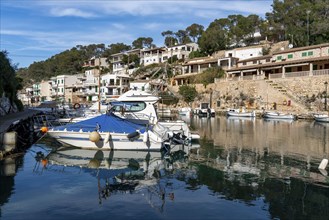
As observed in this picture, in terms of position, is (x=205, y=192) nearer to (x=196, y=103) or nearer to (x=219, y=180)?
(x=219, y=180)

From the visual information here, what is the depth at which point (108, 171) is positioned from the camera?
1670 centimetres

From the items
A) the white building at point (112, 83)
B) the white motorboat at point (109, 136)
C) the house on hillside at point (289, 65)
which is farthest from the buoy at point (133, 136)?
the white building at point (112, 83)

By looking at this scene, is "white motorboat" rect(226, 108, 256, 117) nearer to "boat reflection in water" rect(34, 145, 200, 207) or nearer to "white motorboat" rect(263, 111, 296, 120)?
"white motorboat" rect(263, 111, 296, 120)

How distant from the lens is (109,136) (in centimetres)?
2050

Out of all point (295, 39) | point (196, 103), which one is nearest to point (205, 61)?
point (196, 103)

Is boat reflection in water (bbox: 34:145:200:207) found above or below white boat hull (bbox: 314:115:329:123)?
below

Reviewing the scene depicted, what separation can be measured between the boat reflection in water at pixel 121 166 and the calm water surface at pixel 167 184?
0.12 feet

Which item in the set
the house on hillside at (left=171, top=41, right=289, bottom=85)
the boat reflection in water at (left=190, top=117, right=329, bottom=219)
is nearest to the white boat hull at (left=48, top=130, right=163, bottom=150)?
the boat reflection in water at (left=190, top=117, right=329, bottom=219)

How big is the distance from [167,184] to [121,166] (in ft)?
13.7

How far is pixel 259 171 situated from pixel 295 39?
59.9 metres

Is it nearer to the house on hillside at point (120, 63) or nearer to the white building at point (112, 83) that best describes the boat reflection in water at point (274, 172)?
the white building at point (112, 83)

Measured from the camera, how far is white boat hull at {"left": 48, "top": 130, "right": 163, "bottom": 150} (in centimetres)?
2056

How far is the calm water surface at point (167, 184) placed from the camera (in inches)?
436

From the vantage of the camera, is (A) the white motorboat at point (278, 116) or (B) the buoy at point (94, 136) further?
(A) the white motorboat at point (278, 116)
